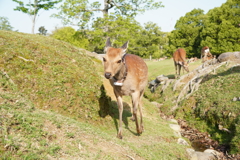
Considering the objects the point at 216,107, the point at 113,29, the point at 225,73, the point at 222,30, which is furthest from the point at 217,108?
the point at 222,30

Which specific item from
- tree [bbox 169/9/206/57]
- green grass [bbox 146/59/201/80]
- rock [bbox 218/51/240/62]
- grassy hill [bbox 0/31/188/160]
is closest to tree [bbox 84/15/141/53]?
green grass [bbox 146/59/201/80]

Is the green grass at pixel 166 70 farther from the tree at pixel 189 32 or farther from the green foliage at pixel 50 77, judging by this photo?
the tree at pixel 189 32

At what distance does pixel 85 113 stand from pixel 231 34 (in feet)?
122

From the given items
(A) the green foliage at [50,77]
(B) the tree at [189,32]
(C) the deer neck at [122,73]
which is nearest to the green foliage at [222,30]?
(B) the tree at [189,32]

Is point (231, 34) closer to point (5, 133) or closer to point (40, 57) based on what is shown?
point (40, 57)

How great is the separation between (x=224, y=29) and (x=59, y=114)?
3899 centimetres

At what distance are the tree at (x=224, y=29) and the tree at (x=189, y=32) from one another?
7.91m

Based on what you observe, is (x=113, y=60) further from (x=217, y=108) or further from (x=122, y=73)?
(x=217, y=108)

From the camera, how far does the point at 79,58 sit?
10.2 metres

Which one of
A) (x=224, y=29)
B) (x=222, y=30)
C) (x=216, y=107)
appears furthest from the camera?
(x=222, y=30)

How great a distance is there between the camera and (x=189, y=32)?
165 ft

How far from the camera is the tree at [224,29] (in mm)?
36812

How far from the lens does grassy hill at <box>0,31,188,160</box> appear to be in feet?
12.9

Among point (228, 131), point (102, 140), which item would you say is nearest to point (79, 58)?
point (102, 140)
